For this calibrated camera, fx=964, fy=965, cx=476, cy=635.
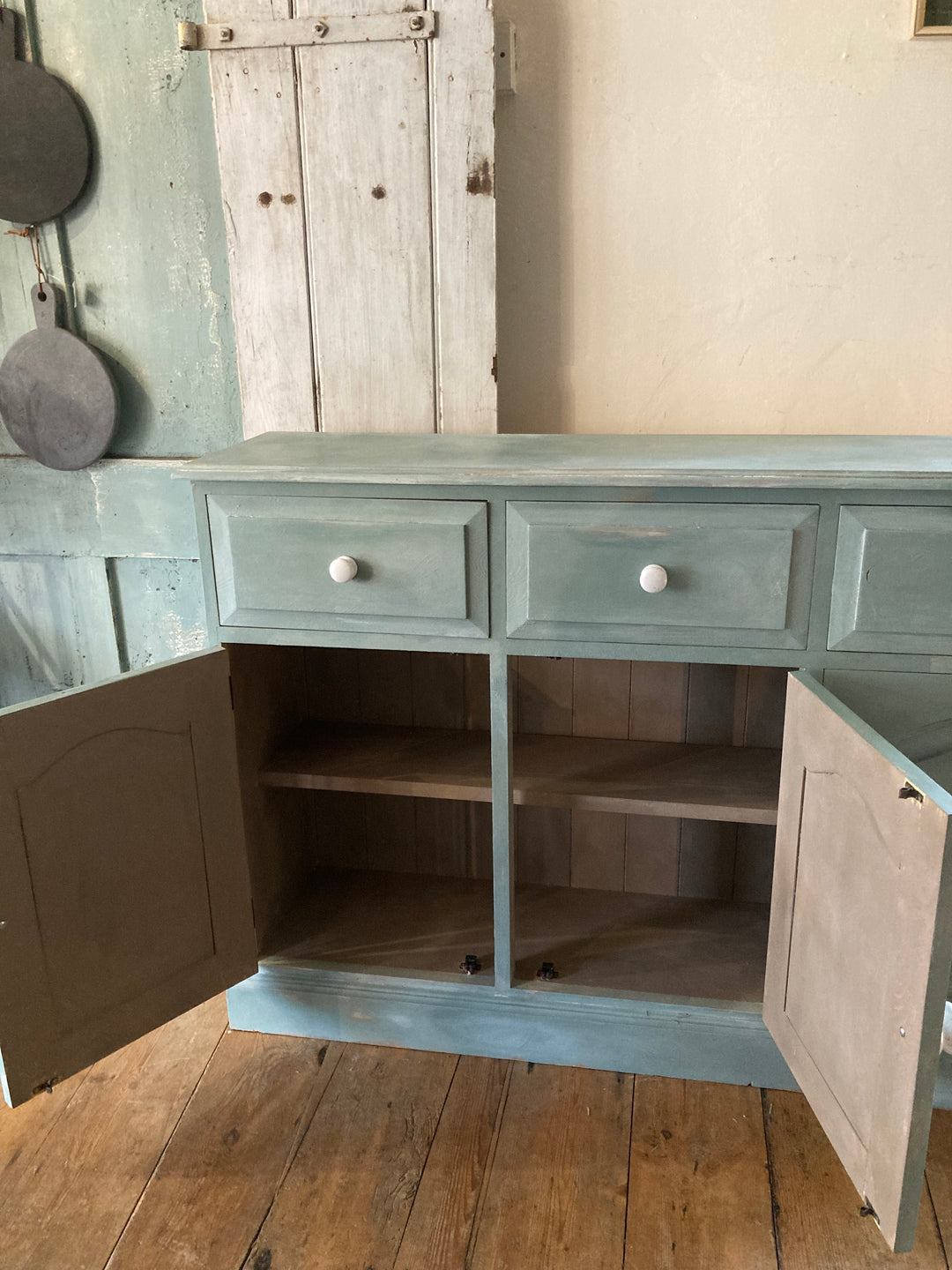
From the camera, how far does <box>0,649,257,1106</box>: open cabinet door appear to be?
1.37 m

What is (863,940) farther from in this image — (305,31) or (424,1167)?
(305,31)

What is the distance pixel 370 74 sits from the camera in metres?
1.71

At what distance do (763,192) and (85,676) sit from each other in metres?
1.77

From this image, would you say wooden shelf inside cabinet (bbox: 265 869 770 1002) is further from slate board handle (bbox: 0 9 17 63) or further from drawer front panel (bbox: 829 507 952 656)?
slate board handle (bbox: 0 9 17 63)

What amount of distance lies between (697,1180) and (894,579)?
0.96 metres

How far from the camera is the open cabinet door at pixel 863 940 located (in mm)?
1053

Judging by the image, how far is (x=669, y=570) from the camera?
1.44 metres

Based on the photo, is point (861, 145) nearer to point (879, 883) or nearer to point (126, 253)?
point (879, 883)

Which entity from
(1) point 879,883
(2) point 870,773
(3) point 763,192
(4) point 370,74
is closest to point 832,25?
(3) point 763,192

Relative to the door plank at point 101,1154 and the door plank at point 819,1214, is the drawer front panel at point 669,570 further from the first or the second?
the door plank at point 101,1154

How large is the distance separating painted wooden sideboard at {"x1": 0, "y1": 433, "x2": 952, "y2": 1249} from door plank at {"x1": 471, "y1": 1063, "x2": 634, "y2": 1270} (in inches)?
3.5

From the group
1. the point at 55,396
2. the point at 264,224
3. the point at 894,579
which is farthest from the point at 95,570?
the point at 894,579

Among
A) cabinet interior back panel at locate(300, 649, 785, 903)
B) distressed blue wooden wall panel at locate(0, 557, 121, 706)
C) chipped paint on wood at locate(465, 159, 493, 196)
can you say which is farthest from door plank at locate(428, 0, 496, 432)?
distressed blue wooden wall panel at locate(0, 557, 121, 706)

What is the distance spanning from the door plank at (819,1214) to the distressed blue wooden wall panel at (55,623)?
167 centimetres
